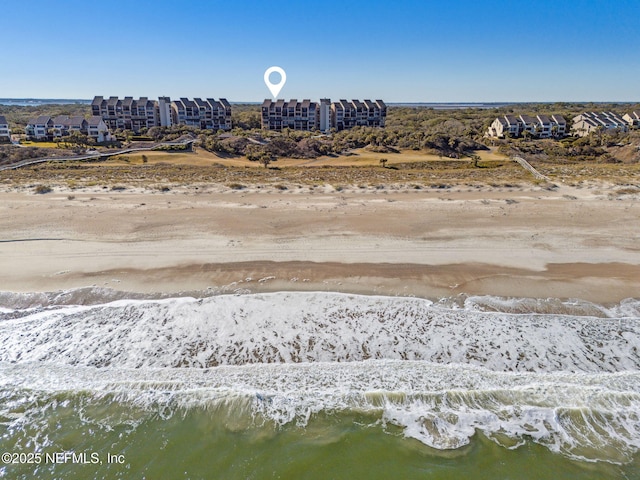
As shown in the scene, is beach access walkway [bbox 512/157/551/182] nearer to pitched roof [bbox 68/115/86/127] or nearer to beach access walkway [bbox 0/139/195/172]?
beach access walkway [bbox 0/139/195/172]

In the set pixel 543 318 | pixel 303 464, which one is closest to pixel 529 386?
pixel 543 318

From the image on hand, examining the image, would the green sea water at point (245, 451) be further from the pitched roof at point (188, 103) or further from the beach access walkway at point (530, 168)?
the pitched roof at point (188, 103)

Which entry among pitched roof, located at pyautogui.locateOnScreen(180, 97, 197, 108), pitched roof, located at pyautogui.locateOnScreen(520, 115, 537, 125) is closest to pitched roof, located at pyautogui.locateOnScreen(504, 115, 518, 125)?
pitched roof, located at pyautogui.locateOnScreen(520, 115, 537, 125)

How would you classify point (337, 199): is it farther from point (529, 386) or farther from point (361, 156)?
point (361, 156)

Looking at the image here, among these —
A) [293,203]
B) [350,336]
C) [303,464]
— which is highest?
[293,203]

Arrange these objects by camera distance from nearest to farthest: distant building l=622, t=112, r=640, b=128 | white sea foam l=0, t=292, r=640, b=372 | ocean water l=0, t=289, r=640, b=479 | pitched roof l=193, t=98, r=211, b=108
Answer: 1. ocean water l=0, t=289, r=640, b=479
2. white sea foam l=0, t=292, r=640, b=372
3. distant building l=622, t=112, r=640, b=128
4. pitched roof l=193, t=98, r=211, b=108

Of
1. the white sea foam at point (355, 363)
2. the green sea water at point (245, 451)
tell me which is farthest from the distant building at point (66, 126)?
the green sea water at point (245, 451)

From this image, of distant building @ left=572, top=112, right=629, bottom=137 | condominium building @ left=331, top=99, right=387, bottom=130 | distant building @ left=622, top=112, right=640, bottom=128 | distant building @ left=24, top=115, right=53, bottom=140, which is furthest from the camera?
condominium building @ left=331, top=99, right=387, bottom=130
